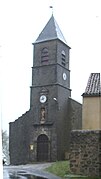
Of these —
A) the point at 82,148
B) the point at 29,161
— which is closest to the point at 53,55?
the point at 29,161

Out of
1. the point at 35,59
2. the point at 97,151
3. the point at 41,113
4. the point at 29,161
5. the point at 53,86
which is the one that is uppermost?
the point at 35,59

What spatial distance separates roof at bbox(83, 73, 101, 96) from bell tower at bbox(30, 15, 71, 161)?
1094 centimetres

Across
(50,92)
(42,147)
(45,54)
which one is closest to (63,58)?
(45,54)

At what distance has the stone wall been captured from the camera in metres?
12.1

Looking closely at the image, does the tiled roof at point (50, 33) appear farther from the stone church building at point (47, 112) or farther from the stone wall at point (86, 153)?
the stone wall at point (86, 153)

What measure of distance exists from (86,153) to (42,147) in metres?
16.2

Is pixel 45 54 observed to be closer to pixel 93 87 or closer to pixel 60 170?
pixel 93 87

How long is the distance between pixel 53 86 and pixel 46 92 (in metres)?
0.77

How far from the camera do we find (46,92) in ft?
96.7

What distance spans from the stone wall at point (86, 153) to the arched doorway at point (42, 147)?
50.0ft

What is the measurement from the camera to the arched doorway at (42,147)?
27.9 m

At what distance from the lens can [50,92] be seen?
29.3 meters

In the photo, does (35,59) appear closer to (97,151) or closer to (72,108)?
(72,108)

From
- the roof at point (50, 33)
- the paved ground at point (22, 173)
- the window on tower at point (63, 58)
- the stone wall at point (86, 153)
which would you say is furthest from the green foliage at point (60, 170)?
the roof at point (50, 33)
